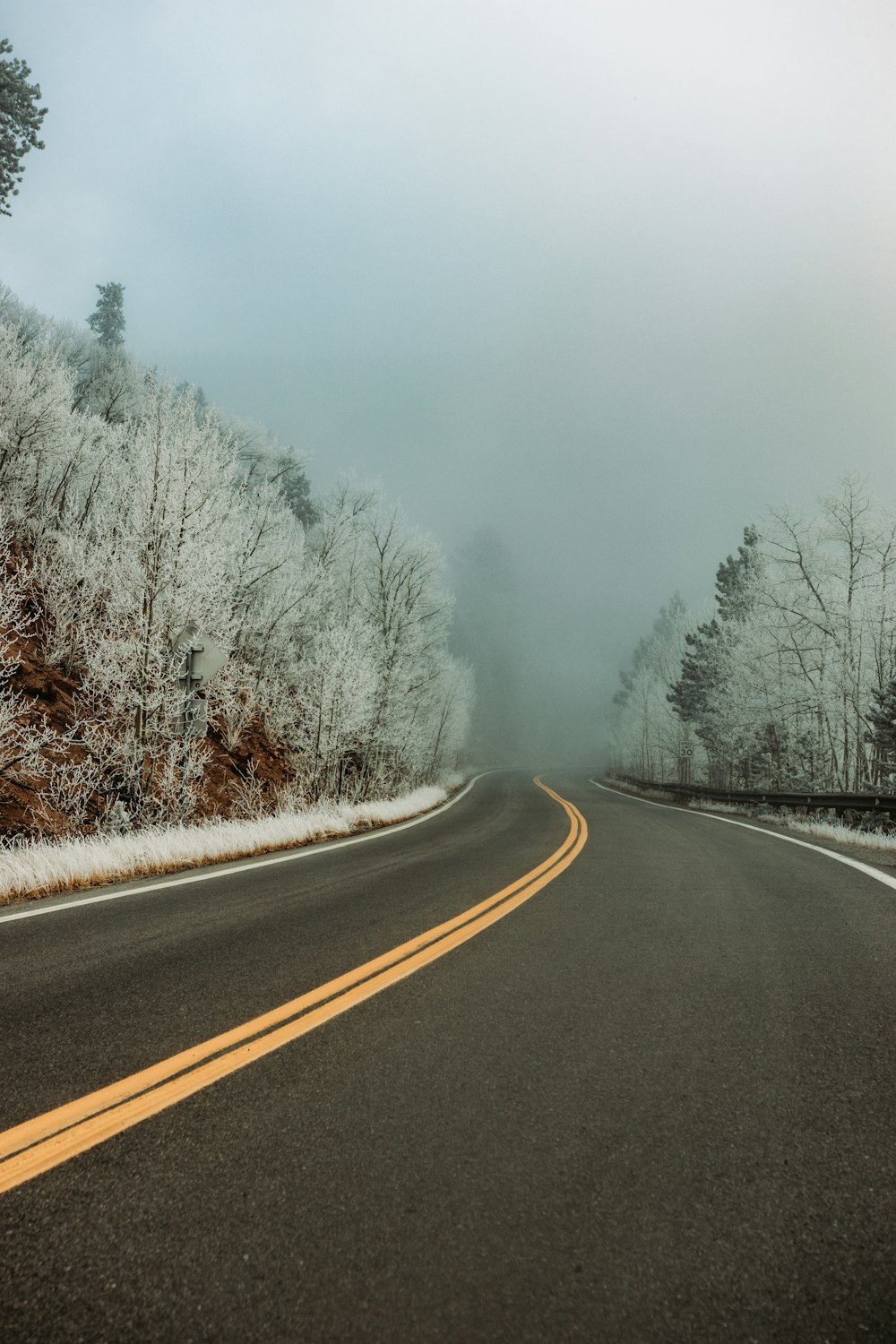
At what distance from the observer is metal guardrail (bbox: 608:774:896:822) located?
1380cm

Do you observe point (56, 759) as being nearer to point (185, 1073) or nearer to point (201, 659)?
point (201, 659)

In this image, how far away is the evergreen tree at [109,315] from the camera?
1861 inches

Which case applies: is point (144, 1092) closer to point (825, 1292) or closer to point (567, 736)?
point (825, 1292)

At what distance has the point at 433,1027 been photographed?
3252 millimetres

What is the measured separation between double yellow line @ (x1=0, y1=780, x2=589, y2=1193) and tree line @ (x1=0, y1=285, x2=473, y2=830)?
309 inches

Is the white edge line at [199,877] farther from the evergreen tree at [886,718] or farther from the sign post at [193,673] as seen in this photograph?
the evergreen tree at [886,718]

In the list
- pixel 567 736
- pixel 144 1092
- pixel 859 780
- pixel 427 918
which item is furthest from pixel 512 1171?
pixel 567 736

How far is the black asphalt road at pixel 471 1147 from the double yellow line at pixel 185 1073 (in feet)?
0.26

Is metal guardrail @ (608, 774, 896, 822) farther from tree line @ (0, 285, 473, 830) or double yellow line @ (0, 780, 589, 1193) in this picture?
double yellow line @ (0, 780, 589, 1193)

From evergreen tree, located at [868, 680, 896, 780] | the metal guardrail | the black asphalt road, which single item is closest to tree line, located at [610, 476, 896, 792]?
evergreen tree, located at [868, 680, 896, 780]

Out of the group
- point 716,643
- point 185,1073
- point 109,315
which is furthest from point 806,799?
point 109,315

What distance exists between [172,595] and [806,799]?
52.3 feet

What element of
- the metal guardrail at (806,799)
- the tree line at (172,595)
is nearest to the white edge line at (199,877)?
the tree line at (172,595)

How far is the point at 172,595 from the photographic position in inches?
448
